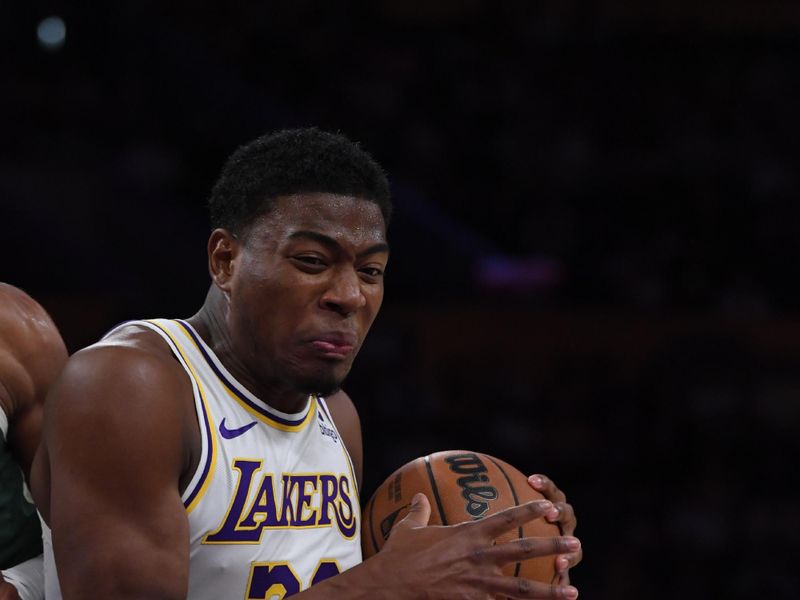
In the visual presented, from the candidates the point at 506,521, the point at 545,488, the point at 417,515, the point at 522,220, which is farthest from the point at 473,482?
the point at 522,220

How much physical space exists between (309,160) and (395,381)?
16.7ft

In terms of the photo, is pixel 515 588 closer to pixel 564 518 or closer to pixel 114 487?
pixel 564 518

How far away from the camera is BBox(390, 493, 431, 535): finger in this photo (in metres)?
2.16

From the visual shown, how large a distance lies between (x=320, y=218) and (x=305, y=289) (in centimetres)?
16

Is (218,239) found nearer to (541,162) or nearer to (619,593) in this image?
(619,593)

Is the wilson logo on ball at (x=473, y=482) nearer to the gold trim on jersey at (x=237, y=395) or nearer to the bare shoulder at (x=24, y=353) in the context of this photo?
the gold trim on jersey at (x=237, y=395)

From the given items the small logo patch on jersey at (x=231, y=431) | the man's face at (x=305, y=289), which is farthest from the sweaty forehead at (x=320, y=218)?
the small logo patch on jersey at (x=231, y=431)

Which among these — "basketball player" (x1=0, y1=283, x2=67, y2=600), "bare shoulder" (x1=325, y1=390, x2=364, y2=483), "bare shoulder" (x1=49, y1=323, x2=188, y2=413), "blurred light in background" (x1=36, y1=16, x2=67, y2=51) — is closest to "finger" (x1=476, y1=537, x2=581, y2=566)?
"bare shoulder" (x1=49, y1=323, x2=188, y2=413)

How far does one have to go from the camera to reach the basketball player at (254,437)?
78.5 inches

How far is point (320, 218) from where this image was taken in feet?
7.54

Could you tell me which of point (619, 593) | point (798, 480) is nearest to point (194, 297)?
point (619, 593)

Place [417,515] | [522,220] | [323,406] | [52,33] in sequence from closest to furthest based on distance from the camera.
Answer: [417,515] < [323,406] < [52,33] < [522,220]

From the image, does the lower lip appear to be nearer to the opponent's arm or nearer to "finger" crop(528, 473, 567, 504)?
the opponent's arm

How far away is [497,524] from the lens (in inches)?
80.6
